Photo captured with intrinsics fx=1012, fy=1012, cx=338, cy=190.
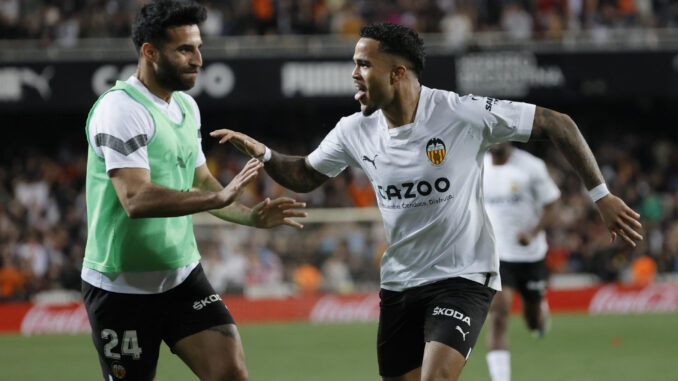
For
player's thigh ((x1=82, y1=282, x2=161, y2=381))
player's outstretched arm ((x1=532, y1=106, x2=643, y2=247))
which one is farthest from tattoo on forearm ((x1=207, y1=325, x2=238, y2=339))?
player's outstretched arm ((x1=532, y1=106, x2=643, y2=247))

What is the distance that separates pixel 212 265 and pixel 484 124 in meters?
12.6

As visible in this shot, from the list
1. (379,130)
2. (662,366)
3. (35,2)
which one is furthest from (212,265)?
(379,130)

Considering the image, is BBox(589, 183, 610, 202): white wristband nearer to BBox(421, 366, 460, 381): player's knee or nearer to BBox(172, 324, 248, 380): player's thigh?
BBox(421, 366, 460, 381): player's knee

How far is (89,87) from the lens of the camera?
20.5 m

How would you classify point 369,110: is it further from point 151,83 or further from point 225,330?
point 225,330

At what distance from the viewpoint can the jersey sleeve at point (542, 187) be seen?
396 inches

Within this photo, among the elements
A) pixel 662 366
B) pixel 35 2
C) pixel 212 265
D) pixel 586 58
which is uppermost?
pixel 35 2

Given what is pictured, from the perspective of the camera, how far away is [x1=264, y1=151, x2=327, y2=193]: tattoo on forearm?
6.12 metres

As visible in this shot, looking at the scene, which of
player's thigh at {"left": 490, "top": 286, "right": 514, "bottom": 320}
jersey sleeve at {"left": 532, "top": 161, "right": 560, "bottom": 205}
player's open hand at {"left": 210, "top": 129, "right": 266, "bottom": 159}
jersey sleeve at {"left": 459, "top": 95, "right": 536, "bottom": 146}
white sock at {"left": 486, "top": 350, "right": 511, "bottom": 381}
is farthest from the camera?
jersey sleeve at {"left": 532, "top": 161, "right": 560, "bottom": 205}

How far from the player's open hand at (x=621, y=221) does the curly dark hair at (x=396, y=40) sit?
1.36 metres

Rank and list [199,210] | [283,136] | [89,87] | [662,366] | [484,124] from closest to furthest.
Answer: [199,210] → [484,124] → [662,366] → [89,87] → [283,136]

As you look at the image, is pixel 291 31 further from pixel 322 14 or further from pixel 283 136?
pixel 283 136

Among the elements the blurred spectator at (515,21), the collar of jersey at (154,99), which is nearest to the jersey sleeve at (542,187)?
the collar of jersey at (154,99)

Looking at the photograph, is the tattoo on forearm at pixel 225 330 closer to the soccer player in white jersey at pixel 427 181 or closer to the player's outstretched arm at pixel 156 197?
the player's outstretched arm at pixel 156 197
